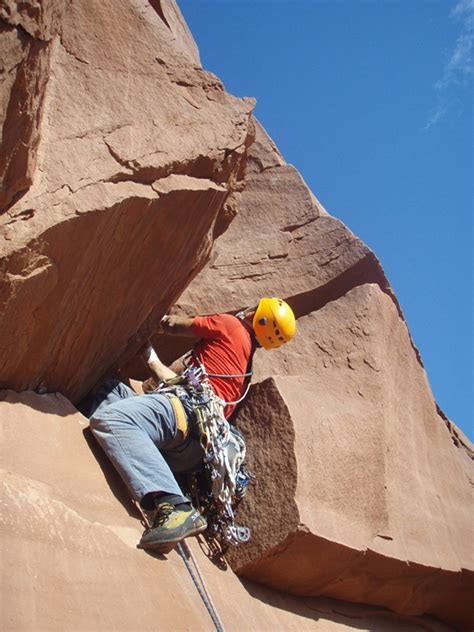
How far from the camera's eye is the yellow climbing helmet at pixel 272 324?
4969mm

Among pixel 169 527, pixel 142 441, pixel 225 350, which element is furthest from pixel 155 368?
pixel 169 527

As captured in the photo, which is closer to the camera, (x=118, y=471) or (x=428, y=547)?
(x=118, y=471)

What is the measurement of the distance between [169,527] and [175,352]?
83.7 inches

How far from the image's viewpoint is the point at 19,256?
3.54 m

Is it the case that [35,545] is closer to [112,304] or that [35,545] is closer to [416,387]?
[112,304]

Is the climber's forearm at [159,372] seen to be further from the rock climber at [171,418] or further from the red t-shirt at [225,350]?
the red t-shirt at [225,350]

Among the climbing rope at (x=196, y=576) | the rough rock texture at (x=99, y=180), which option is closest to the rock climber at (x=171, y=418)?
the climbing rope at (x=196, y=576)

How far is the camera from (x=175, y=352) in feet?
18.5

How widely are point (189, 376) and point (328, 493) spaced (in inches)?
45.4

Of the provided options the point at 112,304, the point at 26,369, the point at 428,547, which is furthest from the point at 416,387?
the point at 26,369

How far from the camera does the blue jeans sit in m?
3.79

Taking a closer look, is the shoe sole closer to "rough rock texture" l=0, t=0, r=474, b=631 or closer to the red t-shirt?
"rough rock texture" l=0, t=0, r=474, b=631

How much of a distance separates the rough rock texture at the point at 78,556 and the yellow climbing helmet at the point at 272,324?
1352 millimetres

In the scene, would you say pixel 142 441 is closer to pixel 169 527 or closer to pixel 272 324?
pixel 169 527
